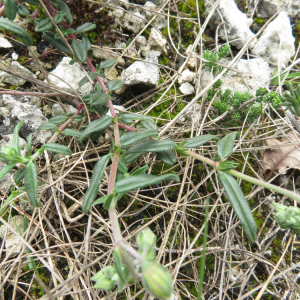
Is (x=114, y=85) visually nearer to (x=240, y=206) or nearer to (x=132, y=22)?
(x=132, y=22)

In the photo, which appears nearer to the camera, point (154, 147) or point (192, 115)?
point (154, 147)

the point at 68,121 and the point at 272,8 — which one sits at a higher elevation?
the point at 272,8

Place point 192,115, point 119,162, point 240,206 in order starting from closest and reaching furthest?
point 240,206
point 119,162
point 192,115

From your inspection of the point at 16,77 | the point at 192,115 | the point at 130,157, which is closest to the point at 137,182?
the point at 130,157

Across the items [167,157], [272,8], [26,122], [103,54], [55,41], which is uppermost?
[272,8]

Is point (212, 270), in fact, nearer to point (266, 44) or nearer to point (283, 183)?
point (283, 183)

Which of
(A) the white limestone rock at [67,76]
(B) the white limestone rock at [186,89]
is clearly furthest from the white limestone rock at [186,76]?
(A) the white limestone rock at [67,76]

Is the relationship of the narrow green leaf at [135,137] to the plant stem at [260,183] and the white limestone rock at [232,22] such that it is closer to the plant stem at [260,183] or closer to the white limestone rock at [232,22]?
the plant stem at [260,183]
